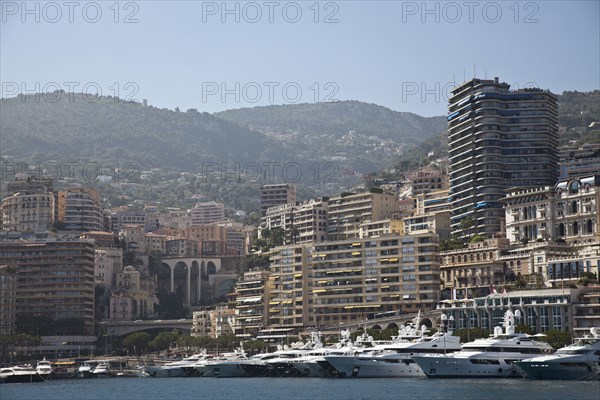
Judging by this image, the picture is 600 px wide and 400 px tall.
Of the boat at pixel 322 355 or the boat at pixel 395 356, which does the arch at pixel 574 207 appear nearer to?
the boat at pixel 322 355

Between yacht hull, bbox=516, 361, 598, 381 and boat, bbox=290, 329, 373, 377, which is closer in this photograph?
yacht hull, bbox=516, 361, 598, 381

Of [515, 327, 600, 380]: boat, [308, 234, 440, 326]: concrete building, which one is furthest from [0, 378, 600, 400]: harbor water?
[308, 234, 440, 326]: concrete building

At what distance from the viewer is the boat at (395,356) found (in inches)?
5472

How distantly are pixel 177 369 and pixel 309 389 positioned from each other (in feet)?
192

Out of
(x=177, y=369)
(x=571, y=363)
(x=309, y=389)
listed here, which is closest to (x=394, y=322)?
(x=177, y=369)

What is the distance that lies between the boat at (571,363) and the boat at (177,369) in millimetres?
67738

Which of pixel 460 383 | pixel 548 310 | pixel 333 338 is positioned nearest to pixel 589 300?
pixel 548 310

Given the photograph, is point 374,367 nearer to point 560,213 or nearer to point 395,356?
point 395,356

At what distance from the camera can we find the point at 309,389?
131125 mm

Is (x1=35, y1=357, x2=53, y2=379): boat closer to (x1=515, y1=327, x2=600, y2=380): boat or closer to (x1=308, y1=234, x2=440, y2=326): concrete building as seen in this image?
(x1=308, y1=234, x2=440, y2=326): concrete building

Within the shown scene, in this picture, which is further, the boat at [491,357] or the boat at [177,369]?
the boat at [177,369]

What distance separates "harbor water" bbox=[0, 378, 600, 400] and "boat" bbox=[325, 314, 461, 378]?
7.91 feet

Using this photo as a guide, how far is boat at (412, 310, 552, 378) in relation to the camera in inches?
5231

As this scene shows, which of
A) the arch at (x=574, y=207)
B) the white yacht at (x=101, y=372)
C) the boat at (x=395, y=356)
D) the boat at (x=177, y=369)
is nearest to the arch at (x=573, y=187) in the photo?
the arch at (x=574, y=207)
